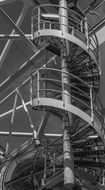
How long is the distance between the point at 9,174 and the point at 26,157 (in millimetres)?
802

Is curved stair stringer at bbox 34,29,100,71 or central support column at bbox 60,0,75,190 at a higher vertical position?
curved stair stringer at bbox 34,29,100,71

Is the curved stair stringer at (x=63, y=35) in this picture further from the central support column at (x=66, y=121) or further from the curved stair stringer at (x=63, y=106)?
the curved stair stringer at (x=63, y=106)

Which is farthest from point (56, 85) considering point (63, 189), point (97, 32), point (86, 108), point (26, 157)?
point (97, 32)

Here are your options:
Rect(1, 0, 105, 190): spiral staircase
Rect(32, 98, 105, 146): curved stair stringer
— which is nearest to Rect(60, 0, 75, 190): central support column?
Rect(1, 0, 105, 190): spiral staircase

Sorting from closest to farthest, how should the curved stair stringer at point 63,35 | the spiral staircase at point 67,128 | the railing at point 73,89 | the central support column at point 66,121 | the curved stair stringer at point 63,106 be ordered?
the central support column at point 66,121
the curved stair stringer at point 63,106
the spiral staircase at point 67,128
the railing at point 73,89
the curved stair stringer at point 63,35

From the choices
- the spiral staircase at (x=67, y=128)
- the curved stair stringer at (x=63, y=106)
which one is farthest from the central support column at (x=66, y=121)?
the curved stair stringer at (x=63, y=106)

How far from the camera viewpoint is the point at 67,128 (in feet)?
44.5

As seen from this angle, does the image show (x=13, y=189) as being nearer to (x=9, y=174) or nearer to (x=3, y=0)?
(x=9, y=174)

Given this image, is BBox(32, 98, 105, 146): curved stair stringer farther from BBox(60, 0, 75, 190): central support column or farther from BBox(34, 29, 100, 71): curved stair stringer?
BBox(34, 29, 100, 71): curved stair stringer

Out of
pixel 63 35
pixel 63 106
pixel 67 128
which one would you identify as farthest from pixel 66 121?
pixel 63 35

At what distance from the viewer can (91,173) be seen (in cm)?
1512

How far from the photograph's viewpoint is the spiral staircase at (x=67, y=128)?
1322 centimetres

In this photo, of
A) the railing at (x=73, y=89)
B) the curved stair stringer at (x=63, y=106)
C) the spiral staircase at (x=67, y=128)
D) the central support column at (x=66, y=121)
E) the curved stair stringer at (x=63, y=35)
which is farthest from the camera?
the curved stair stringer at (x=63, y=35)

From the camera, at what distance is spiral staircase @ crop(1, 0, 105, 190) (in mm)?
13219
